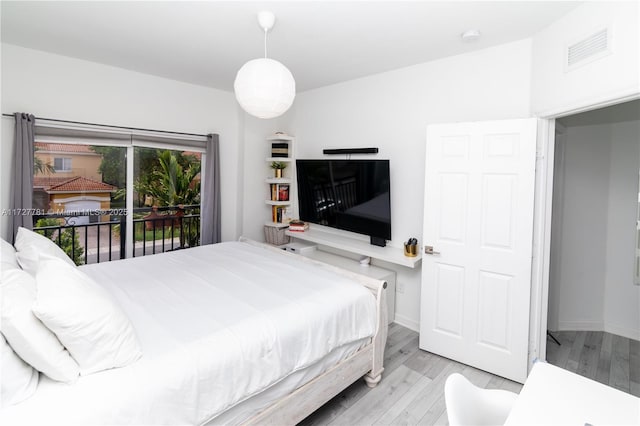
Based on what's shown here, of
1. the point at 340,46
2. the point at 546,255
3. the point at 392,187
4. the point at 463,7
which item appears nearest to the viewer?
the point at 463,7

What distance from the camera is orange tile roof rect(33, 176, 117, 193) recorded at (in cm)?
311

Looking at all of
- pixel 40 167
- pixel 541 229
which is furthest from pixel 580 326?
pixel 40 167

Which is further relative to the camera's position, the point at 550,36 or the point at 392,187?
the point at 392,187

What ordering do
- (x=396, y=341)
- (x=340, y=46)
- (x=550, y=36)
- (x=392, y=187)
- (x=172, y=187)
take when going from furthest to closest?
(x=172, y=187) < (x=392, y=187) < (x=396, y=341) < (x=340, y=46) < (x=550, y=36)

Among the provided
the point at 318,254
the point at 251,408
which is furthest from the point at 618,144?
the point at 251,408

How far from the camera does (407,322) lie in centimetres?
337

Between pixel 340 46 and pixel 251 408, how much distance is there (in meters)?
2.65

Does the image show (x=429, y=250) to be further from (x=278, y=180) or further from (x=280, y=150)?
(x=280, y=150)

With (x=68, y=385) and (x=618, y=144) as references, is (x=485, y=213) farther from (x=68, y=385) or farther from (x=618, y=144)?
(x=68, y=385)

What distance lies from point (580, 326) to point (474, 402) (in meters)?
2.93

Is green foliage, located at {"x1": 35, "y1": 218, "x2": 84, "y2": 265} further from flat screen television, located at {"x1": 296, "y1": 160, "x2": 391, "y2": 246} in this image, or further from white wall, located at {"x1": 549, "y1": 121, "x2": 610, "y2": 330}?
white wall, located at {"x1": 549, "y1": 121, "x2": 610, "y2": 330}

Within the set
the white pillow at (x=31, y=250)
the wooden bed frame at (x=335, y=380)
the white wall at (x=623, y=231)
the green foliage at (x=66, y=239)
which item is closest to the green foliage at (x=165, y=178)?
the green foliage at (x=66, y=239)

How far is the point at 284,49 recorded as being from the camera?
2811mm

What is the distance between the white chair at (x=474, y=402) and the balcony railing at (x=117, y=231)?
3.58 m
